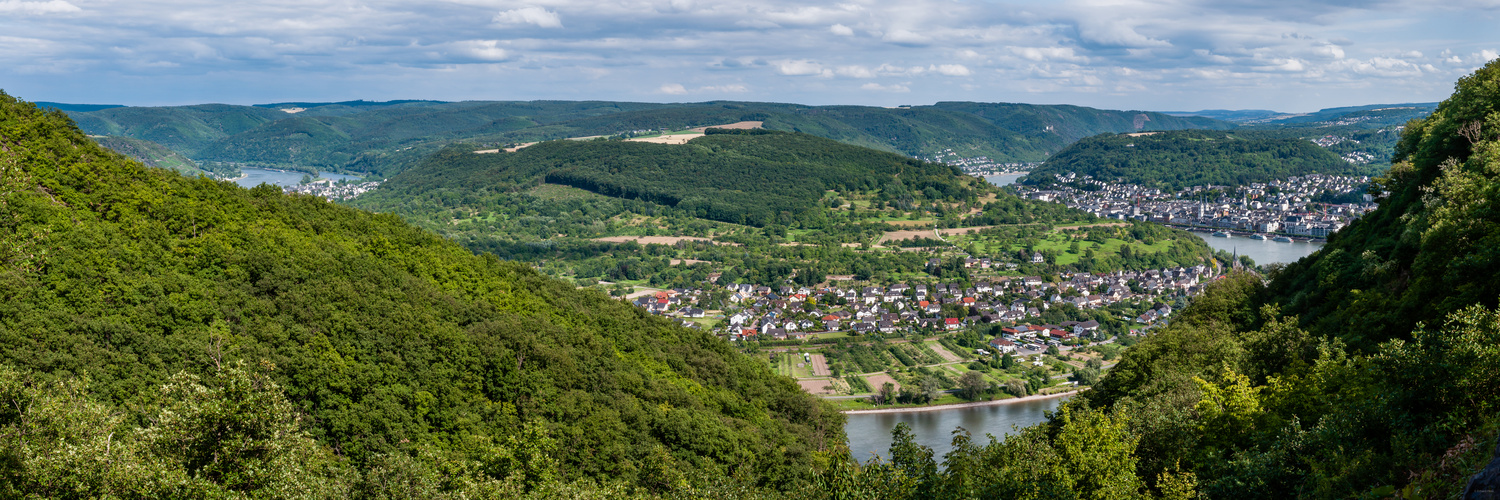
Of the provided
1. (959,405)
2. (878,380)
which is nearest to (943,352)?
(878,380)

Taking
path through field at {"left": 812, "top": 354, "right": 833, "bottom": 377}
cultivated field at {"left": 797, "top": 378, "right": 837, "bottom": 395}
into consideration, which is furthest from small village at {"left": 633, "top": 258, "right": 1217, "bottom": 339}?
cultivated field at {"left": 797, "top": 378, "right": 837, "bottom": 395}

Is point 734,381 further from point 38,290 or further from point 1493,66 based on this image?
point 1493,66

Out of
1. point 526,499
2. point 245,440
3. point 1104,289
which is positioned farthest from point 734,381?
point 1104,289

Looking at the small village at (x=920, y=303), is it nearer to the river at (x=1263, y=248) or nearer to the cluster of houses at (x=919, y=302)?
the cluster of houses at (x=919, y=302)

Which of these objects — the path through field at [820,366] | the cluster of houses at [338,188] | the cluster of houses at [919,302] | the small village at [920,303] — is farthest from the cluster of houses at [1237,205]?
the cluster of houses at [338,188]

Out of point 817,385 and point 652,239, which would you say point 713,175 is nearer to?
point 652,239

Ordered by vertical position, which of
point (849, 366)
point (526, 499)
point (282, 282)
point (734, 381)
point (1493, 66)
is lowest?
point (849, 366)
